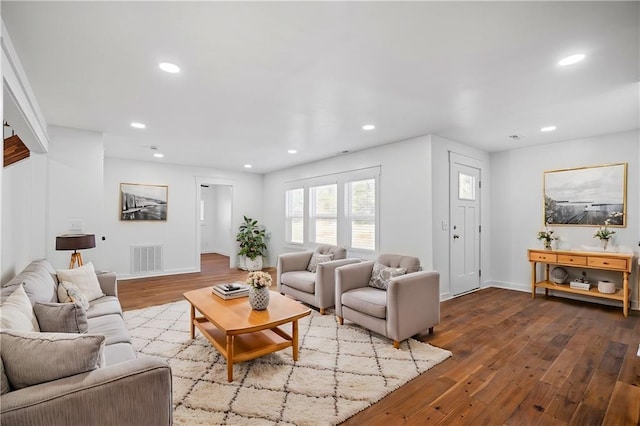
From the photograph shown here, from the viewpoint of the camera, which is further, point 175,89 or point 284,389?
point 175,89

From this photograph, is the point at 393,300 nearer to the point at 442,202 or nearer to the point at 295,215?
the point at 442,202

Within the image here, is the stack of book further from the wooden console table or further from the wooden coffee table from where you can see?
the wooden console table

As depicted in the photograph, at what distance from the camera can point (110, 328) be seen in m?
2.35

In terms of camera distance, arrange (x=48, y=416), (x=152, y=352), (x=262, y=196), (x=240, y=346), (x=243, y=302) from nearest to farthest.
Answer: (x=48, y=416) → (x=240, y=346) → (x=152, y=352) → (x=243, y=302) → (x=262, y=196)

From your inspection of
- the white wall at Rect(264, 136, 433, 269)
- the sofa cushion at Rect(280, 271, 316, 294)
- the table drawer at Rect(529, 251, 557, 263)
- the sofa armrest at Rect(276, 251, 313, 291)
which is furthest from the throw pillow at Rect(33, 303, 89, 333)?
the table drawer at Rect(529, 251, 557, 263)

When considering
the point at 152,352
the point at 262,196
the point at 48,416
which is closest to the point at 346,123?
the point at 152,352

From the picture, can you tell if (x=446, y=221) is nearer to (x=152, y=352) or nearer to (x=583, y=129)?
(x=583, y=129)

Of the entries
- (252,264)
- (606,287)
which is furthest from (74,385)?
(252,264)

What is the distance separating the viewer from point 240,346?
260 cm

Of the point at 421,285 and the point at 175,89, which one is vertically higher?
the point at 175,89


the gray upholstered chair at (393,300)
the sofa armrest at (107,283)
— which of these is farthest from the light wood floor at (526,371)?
the sofa armrest at (107,283)

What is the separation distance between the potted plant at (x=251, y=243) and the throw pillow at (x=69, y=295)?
4.41m

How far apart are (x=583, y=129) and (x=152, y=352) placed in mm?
5757

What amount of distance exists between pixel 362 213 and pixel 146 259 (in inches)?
180
